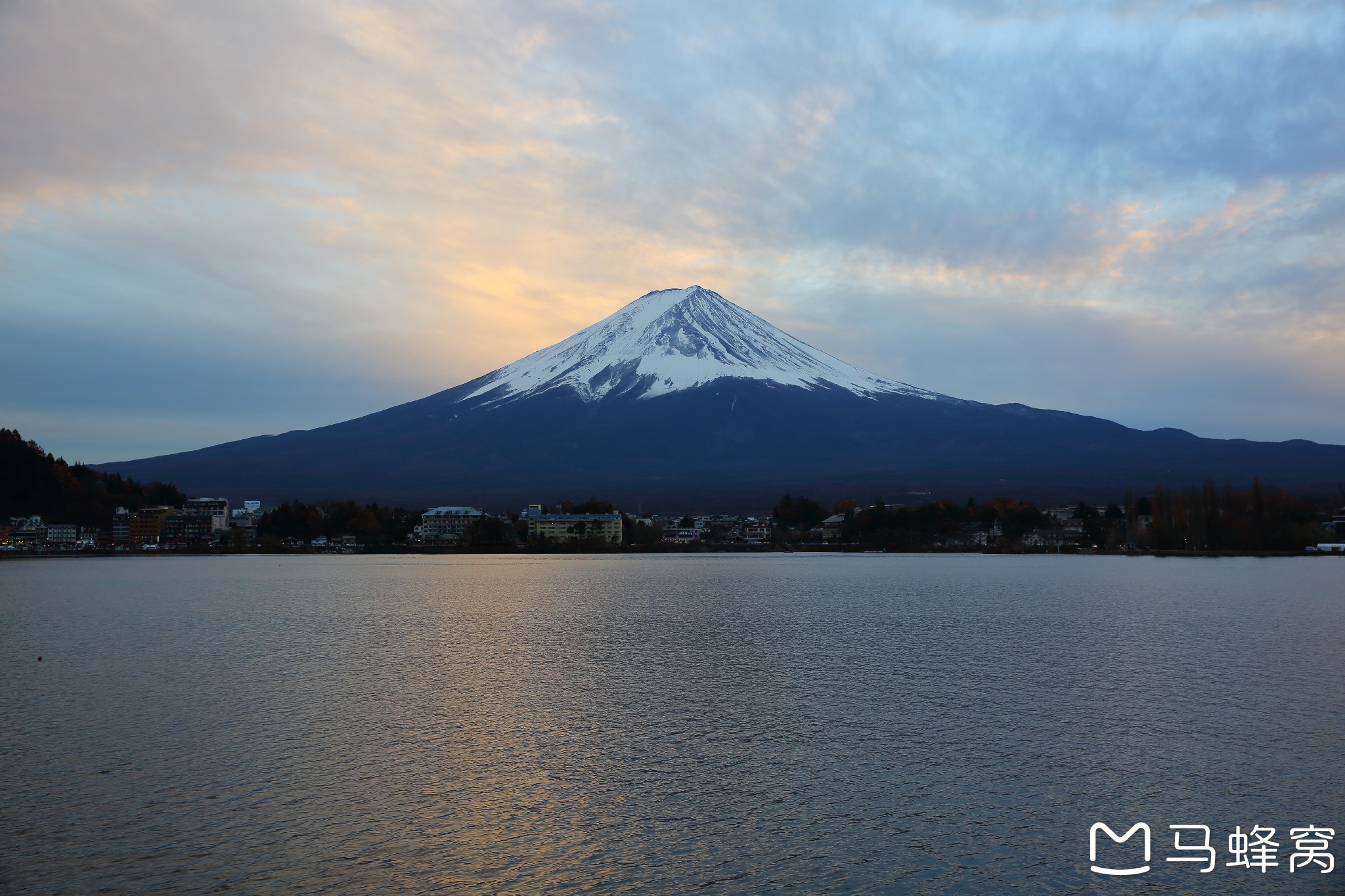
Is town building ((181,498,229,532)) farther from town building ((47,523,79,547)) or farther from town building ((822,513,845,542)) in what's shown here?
town building ((822,513,845,542))

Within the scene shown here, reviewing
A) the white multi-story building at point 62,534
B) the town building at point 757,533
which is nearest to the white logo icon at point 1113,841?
the town building at point 757,533

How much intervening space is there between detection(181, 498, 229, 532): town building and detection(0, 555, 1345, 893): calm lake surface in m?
121

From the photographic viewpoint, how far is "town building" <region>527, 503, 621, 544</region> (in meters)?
133

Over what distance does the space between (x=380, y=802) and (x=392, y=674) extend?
11812 mm

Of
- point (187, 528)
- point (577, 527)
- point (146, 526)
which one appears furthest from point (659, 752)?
Answer: point (187, 528)

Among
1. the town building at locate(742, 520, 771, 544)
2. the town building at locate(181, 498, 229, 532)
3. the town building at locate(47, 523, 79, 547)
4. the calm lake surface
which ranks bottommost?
the calm lake surface

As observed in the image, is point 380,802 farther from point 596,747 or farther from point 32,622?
point 32,622

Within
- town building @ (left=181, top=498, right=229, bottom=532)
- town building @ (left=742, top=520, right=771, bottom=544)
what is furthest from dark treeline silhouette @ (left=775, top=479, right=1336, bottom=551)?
town building @ (left=181, top=498, right=229, bottom=532)

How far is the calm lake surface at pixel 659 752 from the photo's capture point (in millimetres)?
11742

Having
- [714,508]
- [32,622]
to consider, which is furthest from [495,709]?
[714,508]

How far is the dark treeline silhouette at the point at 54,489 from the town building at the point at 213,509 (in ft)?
20.9

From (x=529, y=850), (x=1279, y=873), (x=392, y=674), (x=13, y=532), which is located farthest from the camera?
(x=13, y=532)

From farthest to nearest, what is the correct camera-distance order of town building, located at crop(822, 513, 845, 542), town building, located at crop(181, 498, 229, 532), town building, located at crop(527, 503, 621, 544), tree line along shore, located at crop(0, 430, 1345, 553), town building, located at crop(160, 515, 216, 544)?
town building, located at crop(181, 498, 229, 532) → town building, located at crop(160, 515, 216, 544) → town building, located at crop(822, 513, 845, 542) → town building, located at crop(527, 503, 621, 544) → tree line along shore, located at crop(0, 430, 1345, 553)

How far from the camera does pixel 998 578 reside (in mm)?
67625
